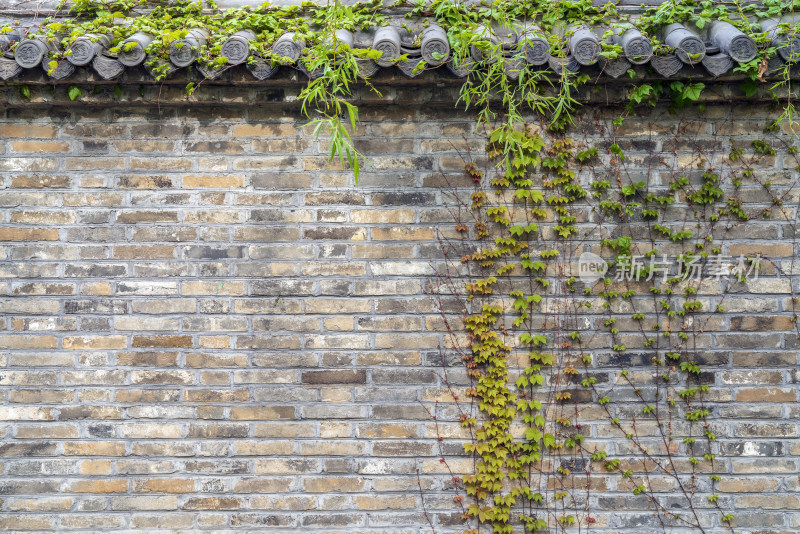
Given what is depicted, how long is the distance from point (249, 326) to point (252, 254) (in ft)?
1.17

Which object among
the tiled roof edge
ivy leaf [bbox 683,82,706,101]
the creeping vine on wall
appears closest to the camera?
the tiled roof edge

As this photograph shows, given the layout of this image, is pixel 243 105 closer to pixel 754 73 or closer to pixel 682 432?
pixel 754 73

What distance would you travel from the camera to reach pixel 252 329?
2.56 m

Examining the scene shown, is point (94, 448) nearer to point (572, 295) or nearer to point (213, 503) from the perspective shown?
point (213, 503)

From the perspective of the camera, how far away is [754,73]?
2238 mm

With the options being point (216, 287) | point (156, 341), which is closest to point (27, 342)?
point (156, 341)

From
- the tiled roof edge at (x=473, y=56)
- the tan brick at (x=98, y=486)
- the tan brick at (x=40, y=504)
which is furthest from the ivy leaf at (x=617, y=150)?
the tan brick at (x=40, y=504)

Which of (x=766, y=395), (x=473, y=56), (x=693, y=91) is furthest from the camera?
(x=766, y=395)

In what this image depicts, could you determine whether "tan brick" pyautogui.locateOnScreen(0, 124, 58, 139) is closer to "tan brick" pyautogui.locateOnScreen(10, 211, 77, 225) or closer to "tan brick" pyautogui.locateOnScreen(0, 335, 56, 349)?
"tan brick" pyautogui.locateOnScreen(10, 211, 77, 225)

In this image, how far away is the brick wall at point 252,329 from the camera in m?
2.53

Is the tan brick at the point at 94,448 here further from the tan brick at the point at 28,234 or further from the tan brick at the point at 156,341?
the tan brick at the point at 28,234

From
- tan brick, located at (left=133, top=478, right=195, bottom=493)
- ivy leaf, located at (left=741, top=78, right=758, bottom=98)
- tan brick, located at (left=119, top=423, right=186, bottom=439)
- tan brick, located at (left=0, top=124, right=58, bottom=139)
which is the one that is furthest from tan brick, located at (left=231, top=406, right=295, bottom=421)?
ivy leaf, located at (left=741, top=78, right=758, bottom=98)

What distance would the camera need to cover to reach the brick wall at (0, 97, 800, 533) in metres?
2.53

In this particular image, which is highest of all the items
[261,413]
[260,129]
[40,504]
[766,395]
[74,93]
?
[74,93]
